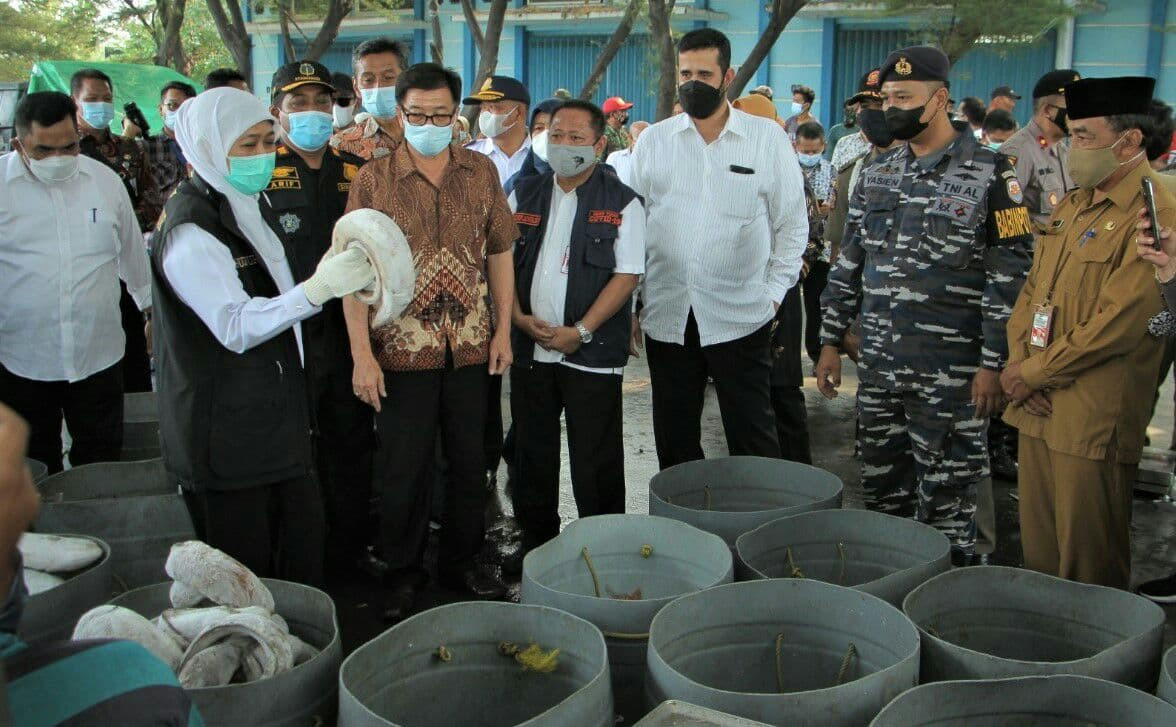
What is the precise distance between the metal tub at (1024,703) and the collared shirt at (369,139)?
11.1 ft

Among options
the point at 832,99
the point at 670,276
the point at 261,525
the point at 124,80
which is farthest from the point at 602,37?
the point at 261,525

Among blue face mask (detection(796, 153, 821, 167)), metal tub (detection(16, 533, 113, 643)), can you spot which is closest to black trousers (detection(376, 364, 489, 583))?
metal tub (detection(16, 533, 113, 643))

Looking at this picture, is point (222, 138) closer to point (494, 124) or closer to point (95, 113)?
point (494, 124)

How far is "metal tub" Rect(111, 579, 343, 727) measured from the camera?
1.94 meters

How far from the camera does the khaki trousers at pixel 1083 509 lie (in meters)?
3.23

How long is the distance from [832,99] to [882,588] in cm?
1760

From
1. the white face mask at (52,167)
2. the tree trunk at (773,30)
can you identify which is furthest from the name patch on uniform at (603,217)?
the tree trunk at (773,30)

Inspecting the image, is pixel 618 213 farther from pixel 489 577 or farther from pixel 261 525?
pixel 261 525

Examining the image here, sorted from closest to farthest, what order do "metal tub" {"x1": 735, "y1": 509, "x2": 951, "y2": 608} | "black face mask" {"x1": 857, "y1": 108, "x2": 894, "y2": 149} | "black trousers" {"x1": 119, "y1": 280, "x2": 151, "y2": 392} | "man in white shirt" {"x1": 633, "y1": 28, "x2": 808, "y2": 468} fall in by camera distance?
1. "metal tub" {"x1": 735, "y1": 509, "x2": 951, "y2": 608}
2. "black face mask" {"x1": 857, "y1": 108, "x2": 894, "y2": 149}
3. "man in white shirt" {"x1": 633, "y1": 28, "x2": 808, "y2": 468}
4. "black trousers" {"x1": 119, "y1": 280, "x2": 151, "y2": 392}

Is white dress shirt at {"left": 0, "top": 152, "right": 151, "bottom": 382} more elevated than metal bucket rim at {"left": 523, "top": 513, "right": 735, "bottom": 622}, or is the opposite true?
white dress shirt at {"left": 0, "top": 152, "right": 151, "bottom": 382}

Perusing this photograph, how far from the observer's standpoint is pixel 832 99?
18.8 meters

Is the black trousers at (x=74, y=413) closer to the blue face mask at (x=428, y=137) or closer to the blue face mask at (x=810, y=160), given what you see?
the blue face mask at (x=428, y=137)

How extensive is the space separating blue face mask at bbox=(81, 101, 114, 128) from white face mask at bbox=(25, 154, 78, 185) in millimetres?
2169

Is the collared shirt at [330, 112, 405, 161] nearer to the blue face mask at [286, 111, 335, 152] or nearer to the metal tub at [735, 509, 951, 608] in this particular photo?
the blue face mask at [286, 111, 335, 152]
